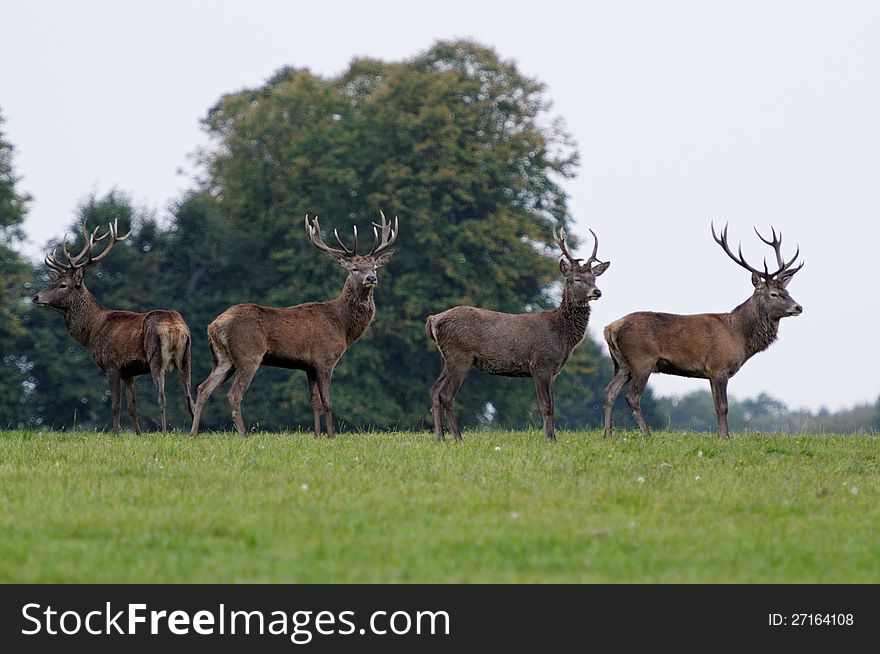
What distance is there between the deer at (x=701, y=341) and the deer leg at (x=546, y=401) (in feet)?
3.71

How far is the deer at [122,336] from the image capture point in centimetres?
1758

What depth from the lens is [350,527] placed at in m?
8.52

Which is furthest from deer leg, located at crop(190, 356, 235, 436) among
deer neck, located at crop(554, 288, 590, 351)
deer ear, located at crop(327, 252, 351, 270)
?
deer neck, located at crop(554, 288, 590, 351)

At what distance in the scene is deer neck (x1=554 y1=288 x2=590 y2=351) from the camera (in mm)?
15758

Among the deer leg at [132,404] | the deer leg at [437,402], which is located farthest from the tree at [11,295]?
the deer leg at [437,402]

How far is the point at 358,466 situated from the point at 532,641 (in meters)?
5.31

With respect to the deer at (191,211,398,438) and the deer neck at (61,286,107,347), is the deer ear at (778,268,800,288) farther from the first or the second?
the deer neck at (61,286,107,347)

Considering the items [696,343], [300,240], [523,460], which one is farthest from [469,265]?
[523,460]

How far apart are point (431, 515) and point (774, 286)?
9.76m

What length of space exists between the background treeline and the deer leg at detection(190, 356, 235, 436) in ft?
57.7

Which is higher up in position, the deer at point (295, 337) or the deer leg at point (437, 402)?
the deer at point (295, 337)

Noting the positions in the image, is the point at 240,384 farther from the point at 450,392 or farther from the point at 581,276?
the point at 581,276

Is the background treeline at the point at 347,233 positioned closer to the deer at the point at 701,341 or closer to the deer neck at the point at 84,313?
the deer neck at the point at 84,313

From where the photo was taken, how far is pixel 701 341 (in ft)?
55.2
